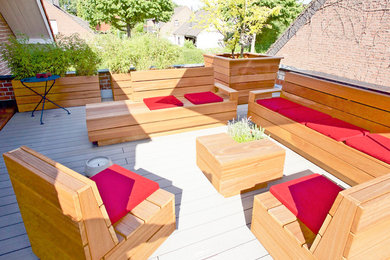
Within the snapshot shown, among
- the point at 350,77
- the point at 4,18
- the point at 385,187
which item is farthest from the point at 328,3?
the point at 385,187

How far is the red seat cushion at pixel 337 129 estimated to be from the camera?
2952 mm

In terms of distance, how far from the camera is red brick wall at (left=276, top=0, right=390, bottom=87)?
48.2ft

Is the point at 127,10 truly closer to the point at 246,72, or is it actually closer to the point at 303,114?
the point at 246,72

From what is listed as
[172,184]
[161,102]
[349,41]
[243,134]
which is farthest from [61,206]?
[349,41]

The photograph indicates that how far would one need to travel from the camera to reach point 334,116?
3.68 meters

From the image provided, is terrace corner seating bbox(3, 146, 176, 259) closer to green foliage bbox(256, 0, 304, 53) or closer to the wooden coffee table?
the wooden coffee table

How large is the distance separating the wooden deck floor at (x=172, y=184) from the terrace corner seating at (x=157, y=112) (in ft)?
0.51

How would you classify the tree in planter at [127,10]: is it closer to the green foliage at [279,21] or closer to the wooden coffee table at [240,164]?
the green foliage at [279,21]

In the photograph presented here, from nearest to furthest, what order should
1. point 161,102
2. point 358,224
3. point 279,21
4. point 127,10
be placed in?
point 358,224 → point 161,102 → point 127,10 → point 279,21

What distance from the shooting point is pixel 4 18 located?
670 cm

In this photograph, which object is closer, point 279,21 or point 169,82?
point 169,82

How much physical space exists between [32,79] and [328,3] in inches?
764

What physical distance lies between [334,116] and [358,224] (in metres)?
2.85

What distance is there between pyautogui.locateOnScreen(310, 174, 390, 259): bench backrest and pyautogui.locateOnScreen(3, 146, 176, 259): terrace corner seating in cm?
115
